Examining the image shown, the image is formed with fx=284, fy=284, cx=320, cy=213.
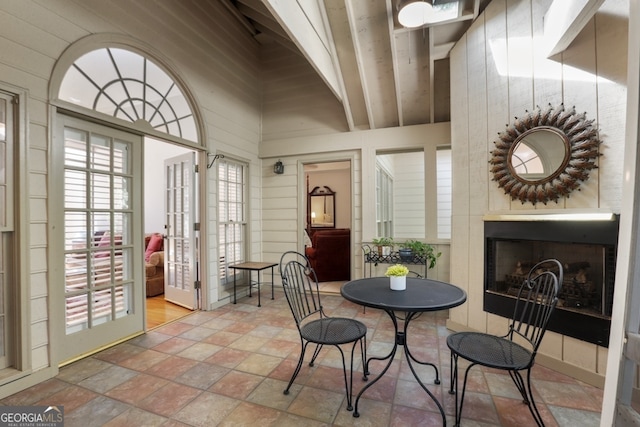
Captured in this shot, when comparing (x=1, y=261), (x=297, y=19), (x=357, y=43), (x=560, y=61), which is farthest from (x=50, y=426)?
(x=560, y=61)

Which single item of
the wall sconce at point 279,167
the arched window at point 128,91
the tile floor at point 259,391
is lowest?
the tile floor at point 259,391

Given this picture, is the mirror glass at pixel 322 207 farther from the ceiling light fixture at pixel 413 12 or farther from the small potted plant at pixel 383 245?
the ceiling light fixture at pixel 413 12

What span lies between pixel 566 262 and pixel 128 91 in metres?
4.33

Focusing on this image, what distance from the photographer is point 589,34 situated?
2.07 meters

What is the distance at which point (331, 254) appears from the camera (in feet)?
16.9

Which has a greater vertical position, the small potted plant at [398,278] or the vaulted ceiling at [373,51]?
the vaulted ceiling at [373,51]

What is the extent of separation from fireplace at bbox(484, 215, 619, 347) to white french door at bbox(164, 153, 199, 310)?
3.42 meters

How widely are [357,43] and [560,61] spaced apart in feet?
6.29

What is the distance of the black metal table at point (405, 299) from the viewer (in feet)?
5.43

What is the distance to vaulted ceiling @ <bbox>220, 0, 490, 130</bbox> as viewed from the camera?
2832mm

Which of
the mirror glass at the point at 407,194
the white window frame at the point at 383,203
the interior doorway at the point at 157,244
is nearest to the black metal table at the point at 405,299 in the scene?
the white window frame at the point at 383,203

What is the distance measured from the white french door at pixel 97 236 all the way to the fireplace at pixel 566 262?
3.55m

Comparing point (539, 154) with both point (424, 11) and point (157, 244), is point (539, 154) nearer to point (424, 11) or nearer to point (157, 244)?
point (424, 11)

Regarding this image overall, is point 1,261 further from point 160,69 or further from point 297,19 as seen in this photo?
point 297,19
